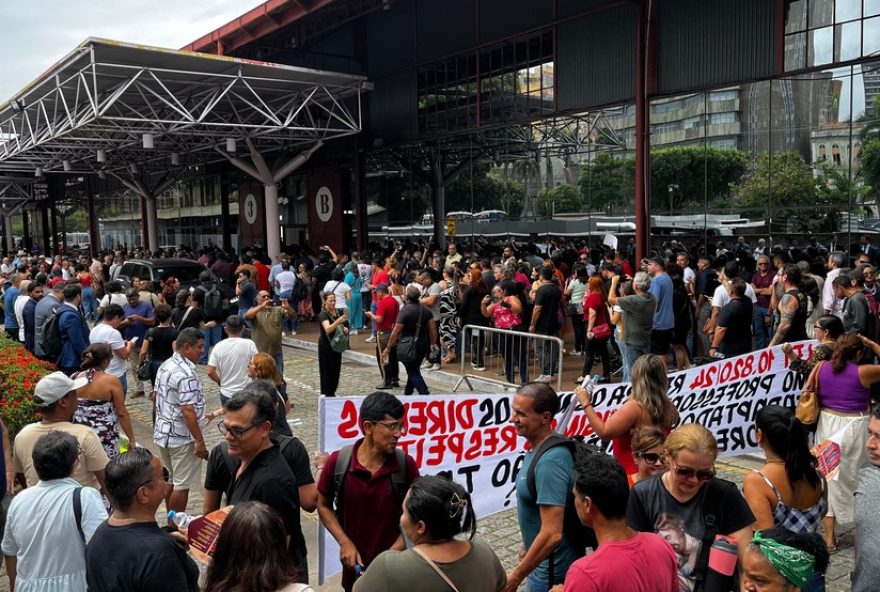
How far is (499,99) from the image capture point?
18938 millimetres

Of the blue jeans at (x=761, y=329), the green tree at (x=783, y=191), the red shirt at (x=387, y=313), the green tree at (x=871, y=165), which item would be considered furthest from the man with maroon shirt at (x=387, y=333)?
the green tree at (x=871, y=165)

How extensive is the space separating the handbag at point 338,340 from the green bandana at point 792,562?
24.2 ft

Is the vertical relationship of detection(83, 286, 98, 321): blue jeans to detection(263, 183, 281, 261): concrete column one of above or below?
below

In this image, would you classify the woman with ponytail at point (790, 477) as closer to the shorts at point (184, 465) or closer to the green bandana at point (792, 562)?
the green bandana at point (792, 562)

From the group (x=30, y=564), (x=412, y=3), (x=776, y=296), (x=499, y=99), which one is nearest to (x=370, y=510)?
(x=30, y=564)

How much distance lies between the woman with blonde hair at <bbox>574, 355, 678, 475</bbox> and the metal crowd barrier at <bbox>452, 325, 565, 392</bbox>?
228 inches

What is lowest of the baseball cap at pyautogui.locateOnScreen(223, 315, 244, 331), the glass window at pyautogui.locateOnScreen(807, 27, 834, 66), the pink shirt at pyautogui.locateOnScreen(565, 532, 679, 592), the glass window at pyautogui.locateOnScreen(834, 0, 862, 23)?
Answer: the pink shirt at pyautogui.locateOnScreen(565, 532, 679, 592)

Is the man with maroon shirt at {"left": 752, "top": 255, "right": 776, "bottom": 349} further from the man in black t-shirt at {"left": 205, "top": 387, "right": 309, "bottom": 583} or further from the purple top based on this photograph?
the man in black t-shirt at {"left": 205, "top": 387, "right": 309, "bottom": 583}

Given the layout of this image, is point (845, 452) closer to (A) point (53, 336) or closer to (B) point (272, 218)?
(A) point (53, 336)

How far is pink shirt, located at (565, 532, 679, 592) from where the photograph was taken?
2.72 metres

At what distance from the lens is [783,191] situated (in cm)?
1388

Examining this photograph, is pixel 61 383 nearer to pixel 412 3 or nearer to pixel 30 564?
pixel 30 564

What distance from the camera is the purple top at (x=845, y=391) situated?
576 centimetres

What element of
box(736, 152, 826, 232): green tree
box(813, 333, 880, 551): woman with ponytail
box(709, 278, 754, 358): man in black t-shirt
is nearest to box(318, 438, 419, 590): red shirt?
box(813, 333, 880, 551): woman with ponytail
